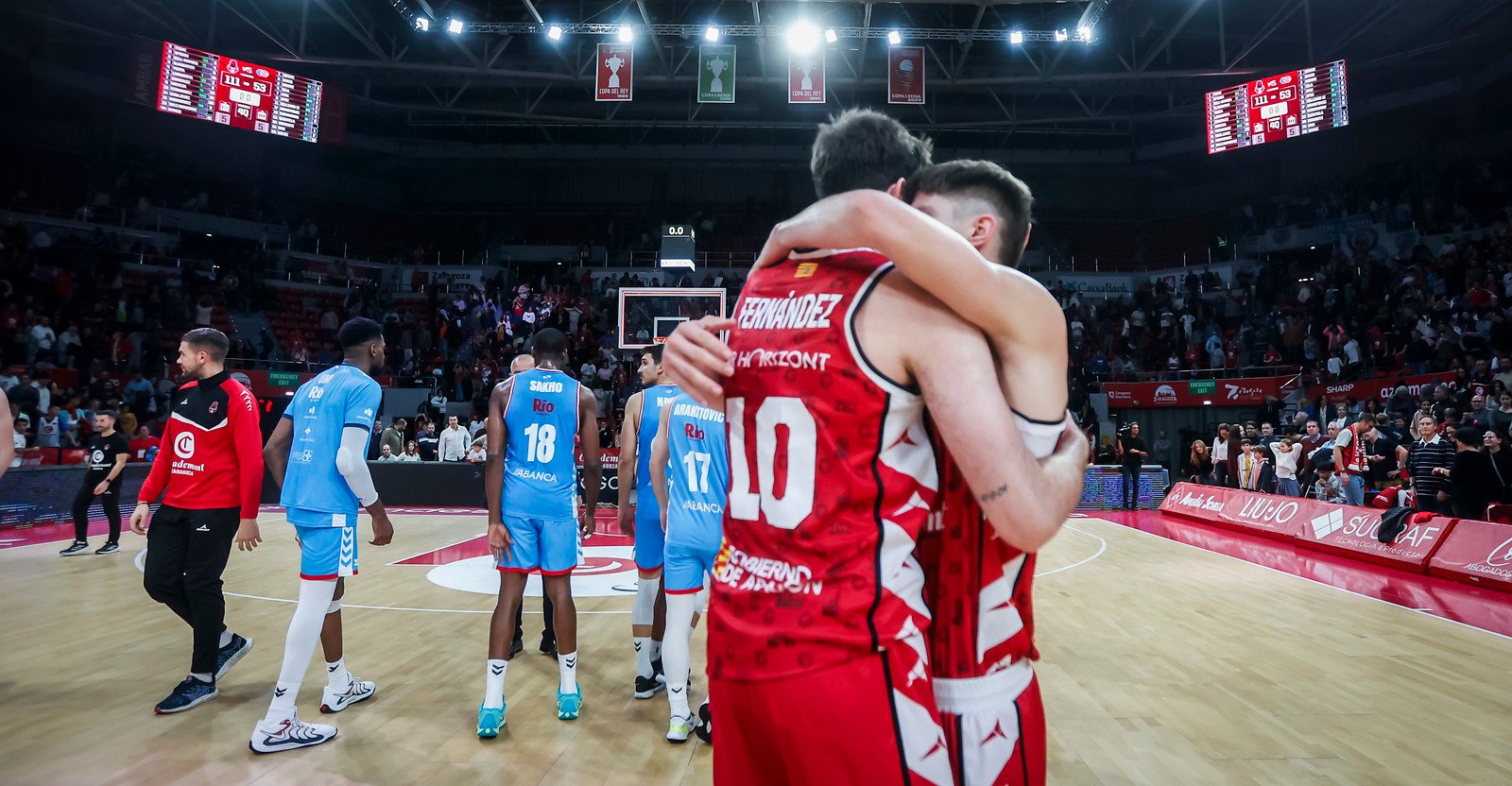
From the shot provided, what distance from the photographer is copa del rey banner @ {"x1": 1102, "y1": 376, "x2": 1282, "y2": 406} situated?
63.9 feet

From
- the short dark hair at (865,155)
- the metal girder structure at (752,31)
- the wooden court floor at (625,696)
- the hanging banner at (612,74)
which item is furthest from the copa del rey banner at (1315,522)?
the hanging banner at (612,74)

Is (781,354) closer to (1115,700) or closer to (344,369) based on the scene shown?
(344,369)

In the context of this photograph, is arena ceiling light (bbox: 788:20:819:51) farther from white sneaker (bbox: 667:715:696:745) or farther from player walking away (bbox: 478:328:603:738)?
white sneaker (bbox: 667:715:696:745)

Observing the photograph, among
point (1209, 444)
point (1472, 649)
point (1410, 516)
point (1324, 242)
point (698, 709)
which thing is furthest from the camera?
point (1324, 242)

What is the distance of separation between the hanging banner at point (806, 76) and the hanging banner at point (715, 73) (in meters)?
1.33

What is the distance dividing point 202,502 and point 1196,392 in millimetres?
21542

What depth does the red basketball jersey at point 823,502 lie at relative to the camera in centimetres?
130

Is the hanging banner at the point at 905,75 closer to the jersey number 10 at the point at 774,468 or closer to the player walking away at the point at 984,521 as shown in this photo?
the player walking away at the point at 984,521

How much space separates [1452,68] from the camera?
22.1 meters

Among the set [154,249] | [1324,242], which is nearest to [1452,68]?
[1324,242]

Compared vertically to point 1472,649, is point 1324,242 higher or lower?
higher

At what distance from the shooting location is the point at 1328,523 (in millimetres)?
10680

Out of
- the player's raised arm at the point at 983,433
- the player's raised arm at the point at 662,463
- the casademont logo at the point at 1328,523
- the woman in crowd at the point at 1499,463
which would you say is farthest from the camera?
the casademont logo at the point at 1328,523

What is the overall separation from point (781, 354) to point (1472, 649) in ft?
22.4
